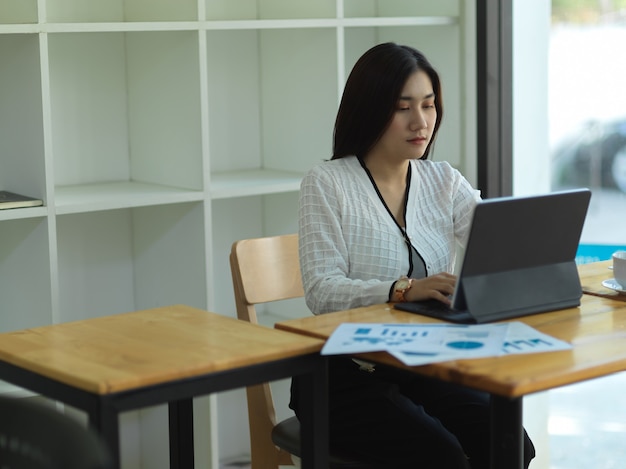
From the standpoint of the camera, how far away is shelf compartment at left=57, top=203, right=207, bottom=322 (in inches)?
119

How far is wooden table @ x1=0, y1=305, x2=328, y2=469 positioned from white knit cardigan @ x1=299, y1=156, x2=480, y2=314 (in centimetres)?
30

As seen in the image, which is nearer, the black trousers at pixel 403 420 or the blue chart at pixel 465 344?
the blue chart at pixel 465 344

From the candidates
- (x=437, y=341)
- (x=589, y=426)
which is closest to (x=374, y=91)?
(x=437, y=341)

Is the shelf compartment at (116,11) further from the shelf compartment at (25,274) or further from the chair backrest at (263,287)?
the chair backrest at (263,287)

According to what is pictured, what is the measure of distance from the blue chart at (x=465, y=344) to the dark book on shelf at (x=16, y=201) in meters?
1.26

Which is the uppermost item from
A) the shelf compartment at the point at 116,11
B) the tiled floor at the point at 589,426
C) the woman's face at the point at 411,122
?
the shelf compartment at the point at 116,11

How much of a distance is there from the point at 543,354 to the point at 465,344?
0.13 meters

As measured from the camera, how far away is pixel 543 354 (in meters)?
1.77

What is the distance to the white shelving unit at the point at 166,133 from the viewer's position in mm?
2713

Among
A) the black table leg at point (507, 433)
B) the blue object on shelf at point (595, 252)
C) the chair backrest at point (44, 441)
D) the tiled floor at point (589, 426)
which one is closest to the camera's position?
the chair backrest at point (44, 441)

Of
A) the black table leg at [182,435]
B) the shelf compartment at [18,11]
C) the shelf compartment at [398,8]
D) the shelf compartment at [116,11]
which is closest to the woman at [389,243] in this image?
the black table leg at [182,435]

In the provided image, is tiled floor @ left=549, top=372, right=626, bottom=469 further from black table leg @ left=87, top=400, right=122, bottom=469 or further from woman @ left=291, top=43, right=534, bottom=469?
black table leg @ left=87, top=400, right=122, bottom=469

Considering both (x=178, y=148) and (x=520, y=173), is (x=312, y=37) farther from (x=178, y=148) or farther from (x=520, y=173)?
(x=520, y=173)

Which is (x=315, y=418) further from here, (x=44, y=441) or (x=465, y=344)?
(x=44, y=441)
